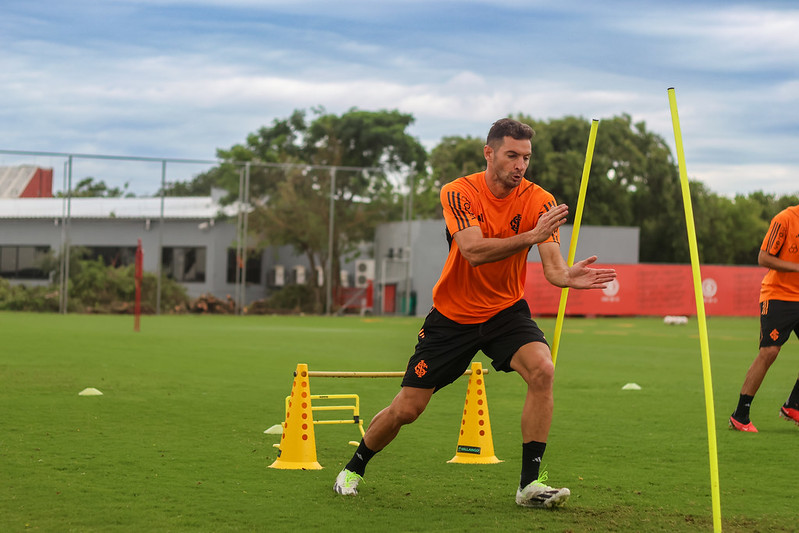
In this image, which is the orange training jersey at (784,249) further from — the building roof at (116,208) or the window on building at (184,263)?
the building roof at (116,208)

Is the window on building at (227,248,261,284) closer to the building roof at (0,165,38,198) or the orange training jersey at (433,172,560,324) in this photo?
the building roof at (0,165,38,198)

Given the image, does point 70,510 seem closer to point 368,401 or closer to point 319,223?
point 368,401

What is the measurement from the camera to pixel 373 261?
44.2 metres

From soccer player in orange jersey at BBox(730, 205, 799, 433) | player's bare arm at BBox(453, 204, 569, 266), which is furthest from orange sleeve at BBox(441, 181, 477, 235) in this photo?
soccer player in orange jersey at BBox(730, 205, 799, 433)

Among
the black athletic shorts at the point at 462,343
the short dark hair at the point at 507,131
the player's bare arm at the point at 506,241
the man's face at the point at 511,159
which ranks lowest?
the black athletic shorts at the point at 462,343

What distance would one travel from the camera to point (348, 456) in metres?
7.45

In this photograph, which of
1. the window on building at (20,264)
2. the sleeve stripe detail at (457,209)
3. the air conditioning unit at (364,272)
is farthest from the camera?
the air conditioning unit at (364,272)

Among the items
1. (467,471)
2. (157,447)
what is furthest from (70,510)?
(467,471)

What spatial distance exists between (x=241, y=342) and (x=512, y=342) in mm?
16026

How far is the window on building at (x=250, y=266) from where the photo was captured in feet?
135

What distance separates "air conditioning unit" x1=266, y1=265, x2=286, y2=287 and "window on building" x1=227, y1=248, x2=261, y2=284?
1.80 ft

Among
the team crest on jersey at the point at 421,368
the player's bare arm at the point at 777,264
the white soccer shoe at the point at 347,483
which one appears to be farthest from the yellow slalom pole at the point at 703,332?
the player's bare arm at the point at 777,264

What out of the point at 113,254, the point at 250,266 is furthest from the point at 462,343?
the point at 250,266

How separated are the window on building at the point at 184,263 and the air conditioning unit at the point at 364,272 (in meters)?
6.85
